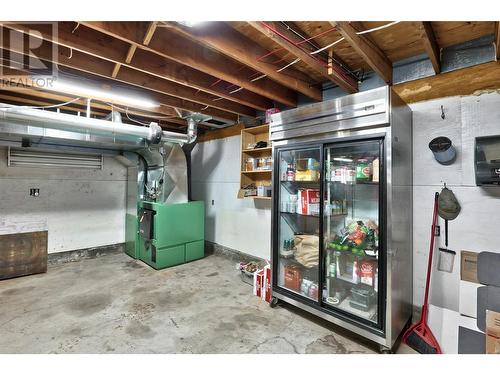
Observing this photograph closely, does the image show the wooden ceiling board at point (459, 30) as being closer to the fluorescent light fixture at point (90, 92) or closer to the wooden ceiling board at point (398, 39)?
the wooden ceiling board at point (398, 39)

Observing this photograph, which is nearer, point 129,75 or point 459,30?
point 459,30

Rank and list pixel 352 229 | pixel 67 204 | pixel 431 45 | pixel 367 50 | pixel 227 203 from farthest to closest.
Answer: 1. pixel 227 203
2. pixel 67 204
3. pixel 352 229
4. pixel 367 50
5. pixel 431 45

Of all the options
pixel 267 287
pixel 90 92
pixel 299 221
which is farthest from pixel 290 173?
pixel 90 92

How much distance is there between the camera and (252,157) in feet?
12.3

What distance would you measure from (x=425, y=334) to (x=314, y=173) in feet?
5.66

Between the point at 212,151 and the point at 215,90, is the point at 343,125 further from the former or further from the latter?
the point at 212,151

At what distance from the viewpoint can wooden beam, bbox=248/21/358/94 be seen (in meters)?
1.63

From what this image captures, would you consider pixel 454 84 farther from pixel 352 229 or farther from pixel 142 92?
pixel 142 92

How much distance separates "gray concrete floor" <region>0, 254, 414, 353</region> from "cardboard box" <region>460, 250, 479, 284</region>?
1044mm

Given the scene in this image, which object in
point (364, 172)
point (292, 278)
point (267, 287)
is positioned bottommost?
point (267, 287)

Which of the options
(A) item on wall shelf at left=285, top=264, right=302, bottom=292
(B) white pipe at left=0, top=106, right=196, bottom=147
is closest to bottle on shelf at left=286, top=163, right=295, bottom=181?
(A) item on wall shelf at left=285, top=264, right=302, bottom=292

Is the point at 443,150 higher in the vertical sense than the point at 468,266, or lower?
higher

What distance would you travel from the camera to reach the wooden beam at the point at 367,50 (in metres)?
1.65

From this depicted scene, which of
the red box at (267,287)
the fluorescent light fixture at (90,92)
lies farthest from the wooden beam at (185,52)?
the red box at (267,287)
